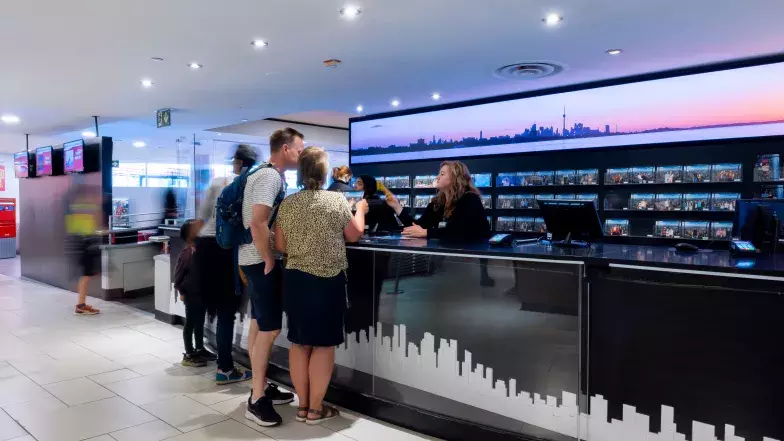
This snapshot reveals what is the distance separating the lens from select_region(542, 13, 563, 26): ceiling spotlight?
394cm

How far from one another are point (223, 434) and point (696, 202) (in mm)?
5019

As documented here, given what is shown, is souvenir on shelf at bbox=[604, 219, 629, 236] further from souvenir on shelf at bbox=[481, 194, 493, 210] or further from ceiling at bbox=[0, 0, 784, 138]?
ceiling at bbox=[0, 0, 784, 138]

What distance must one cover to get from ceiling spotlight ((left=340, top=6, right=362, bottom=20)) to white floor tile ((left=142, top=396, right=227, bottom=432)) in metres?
2.87

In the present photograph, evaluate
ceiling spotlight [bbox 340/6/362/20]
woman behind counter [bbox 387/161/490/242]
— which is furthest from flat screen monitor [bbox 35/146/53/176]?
woman behind counter [bbox 387/161/490/242]

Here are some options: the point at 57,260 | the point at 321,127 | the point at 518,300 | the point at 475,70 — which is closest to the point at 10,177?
the point at 57,260

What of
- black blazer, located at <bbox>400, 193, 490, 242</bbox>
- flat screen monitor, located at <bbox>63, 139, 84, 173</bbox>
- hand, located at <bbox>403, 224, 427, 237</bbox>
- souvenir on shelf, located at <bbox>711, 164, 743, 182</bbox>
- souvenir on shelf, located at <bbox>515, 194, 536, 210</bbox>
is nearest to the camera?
black blazer, located at <bbox>400, 193, 490, 242</bbox>

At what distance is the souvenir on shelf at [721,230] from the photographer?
5.28 metres

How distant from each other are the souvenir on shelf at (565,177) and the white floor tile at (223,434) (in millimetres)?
4581

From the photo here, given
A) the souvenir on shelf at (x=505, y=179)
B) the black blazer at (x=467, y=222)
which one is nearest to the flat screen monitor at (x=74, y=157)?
the souvenir on shelf at (x=505, y=179)

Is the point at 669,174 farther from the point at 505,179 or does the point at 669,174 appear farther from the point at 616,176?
the point at 505,179

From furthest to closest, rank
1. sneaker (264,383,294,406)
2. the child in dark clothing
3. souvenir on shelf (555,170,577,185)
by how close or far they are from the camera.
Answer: souvenir on shelf (555,170,577,185) < the child in dark clothing < sneaker (264,383,294,406)

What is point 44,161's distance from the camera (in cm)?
859

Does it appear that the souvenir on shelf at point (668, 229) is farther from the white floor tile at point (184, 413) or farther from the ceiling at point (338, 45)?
the white floor tile at point (184, 413)

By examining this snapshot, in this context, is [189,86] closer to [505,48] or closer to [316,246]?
[505,48]
